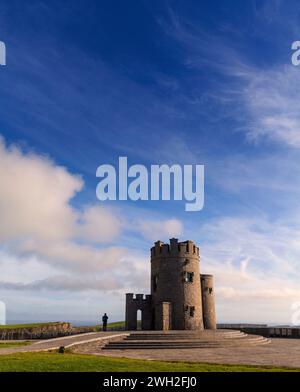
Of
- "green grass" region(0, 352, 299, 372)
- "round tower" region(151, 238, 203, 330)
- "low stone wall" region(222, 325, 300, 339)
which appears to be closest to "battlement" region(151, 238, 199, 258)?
"round tower" region(151, 238, 203, 330)

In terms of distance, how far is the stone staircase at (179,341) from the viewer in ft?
90.9

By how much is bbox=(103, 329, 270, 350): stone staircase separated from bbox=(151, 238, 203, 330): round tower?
7.52 m

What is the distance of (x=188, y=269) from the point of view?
138 feet

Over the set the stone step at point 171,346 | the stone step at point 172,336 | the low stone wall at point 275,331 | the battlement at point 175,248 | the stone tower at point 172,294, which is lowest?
the low stone wall at point 275,331

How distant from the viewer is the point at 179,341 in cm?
2919

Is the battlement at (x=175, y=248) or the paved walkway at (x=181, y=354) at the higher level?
the battlement at (x=175, y=248)

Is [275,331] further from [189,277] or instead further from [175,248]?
[175,248]

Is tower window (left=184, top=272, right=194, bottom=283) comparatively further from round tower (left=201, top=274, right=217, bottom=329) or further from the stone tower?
round tower (left=201, top=274, right=217, bottom=329)

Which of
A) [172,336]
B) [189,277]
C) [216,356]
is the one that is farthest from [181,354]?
[189,277]

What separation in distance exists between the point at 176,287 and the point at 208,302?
7.68 metres

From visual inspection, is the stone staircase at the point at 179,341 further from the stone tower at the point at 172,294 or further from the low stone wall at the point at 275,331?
the low stone wall at the point at 275,331

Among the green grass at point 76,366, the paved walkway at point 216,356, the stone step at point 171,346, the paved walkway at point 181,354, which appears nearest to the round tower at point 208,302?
the stone step at point 171,346
